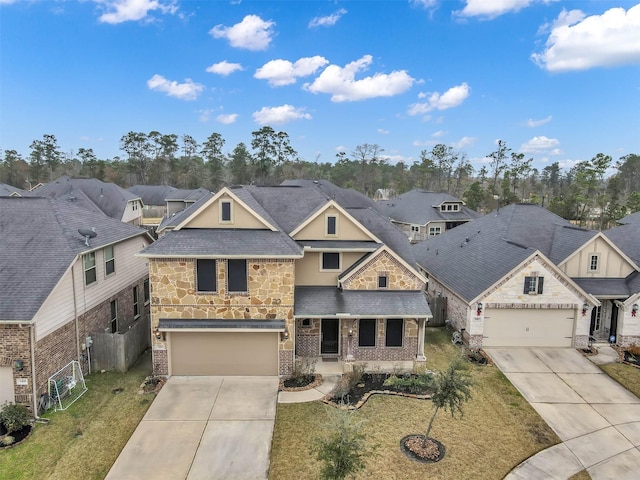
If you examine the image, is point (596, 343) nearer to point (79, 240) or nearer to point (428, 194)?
point (79, 240)

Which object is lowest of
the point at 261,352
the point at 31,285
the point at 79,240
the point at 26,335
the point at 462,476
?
Result: the point at 462,476

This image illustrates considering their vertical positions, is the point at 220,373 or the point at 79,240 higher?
the point at 79,240

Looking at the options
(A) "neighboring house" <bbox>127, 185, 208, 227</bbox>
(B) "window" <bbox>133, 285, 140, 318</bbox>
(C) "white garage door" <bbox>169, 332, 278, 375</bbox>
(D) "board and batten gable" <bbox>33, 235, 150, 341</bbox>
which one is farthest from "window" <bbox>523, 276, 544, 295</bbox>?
(A) "neighboring house" <bbox>127, 185, 208, 227</bbox>

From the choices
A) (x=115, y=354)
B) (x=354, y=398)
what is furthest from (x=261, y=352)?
(x=115, y=354)

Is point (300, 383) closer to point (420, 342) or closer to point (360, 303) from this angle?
point (360, 303)

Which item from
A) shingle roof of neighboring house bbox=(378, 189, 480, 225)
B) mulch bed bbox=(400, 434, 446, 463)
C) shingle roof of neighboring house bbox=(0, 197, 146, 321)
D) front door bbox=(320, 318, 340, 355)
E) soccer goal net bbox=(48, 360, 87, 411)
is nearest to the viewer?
mulch bed bbox=(400, 434, 446, 463)

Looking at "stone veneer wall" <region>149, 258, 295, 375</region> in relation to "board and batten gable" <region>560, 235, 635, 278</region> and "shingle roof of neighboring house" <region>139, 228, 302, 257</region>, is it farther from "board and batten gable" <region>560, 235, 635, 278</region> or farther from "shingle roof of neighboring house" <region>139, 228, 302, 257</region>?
"board and batten gable" <region>560, 235, 635, 278</region>

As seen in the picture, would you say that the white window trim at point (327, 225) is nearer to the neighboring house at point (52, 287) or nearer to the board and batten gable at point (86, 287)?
the board and batten gable at point (86, 287)
